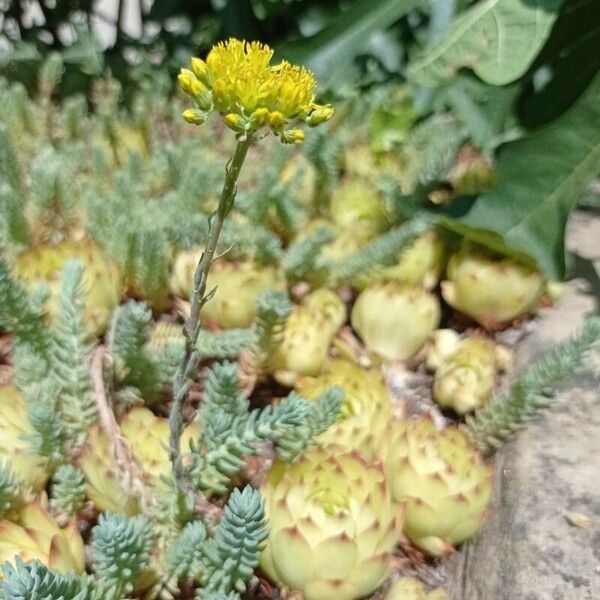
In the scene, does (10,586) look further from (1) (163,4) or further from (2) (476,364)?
(1) (163,4)

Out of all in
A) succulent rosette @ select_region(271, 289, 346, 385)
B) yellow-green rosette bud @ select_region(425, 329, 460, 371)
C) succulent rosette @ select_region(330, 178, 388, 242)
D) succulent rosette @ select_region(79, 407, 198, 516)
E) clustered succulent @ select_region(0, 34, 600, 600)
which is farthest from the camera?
succulent rosette @ select_region(330, 178, 388, 242)

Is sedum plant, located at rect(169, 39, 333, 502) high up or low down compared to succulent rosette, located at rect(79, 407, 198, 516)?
up

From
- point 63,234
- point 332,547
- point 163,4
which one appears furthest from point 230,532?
point 163,4

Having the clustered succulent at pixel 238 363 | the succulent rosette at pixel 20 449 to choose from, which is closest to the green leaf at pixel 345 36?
the clustered succulent at pixel 238 363

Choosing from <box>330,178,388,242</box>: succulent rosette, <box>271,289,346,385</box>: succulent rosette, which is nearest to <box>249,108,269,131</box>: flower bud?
<box>271,289,346,385</box>: succulent rosette

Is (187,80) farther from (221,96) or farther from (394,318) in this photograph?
(394,318)

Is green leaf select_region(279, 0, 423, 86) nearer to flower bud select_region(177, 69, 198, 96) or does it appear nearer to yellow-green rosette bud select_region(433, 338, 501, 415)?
yellow-green rosette bud select_region(433, 338, 501, 415)
